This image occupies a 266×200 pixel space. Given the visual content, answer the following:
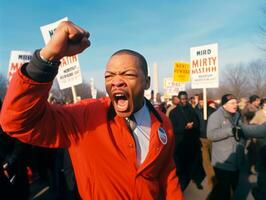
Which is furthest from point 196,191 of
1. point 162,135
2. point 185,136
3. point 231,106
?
point 162,135

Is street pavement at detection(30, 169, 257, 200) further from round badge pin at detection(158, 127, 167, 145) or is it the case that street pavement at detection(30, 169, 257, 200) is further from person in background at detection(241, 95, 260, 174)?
round badge pin at detection(158, 127, 167, 145)

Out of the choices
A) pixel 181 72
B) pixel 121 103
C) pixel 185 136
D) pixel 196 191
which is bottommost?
pixel 196 191

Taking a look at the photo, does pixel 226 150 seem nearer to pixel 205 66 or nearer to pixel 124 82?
pixel 124 82

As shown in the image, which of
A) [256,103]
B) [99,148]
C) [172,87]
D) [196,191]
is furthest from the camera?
[172,87]

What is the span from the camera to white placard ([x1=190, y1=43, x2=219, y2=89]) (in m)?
8.60

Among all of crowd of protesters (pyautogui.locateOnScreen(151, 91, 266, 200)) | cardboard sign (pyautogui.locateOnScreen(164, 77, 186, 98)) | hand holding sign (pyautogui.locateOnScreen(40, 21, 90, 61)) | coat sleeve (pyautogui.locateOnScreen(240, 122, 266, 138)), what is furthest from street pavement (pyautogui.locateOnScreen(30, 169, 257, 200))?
cardboard sign (pyautogui.locateOnScreen(164, 77, 186, 98))

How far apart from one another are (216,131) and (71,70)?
291 centimetres

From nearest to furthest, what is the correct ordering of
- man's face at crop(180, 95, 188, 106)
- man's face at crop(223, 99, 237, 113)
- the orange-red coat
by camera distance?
the orange-red coat, man's face at crop(223, 99, 237, 113), man's face at crop(180, 95, 188, 106)

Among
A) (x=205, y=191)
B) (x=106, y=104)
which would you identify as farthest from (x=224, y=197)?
(x=106, y=104)

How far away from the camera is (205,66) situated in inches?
346

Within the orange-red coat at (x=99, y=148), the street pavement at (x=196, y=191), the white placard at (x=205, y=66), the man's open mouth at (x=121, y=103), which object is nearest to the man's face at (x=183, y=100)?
the white placard at (x=205, y=66)

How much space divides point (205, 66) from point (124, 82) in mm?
7152

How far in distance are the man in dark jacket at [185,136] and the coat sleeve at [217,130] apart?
8.15 ft

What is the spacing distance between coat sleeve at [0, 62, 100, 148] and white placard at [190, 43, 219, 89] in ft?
23.2
